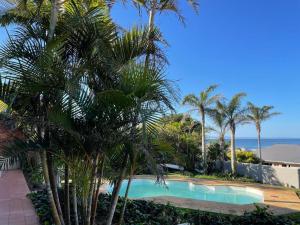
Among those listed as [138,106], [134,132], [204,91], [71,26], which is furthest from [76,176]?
[204,91]

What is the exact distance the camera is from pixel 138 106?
365 centimetres

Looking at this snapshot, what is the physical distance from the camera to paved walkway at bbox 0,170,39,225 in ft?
23.1

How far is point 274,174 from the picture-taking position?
18438mm

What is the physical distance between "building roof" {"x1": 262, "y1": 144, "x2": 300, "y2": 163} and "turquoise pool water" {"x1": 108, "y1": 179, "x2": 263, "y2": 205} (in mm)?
8697

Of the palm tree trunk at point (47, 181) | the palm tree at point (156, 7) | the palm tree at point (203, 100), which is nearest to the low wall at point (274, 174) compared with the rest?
the palm tree at point (203, 100)

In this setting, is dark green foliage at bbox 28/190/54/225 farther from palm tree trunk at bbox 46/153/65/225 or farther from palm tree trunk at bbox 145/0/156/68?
palm tree trunk at bbox 145/0/156/68

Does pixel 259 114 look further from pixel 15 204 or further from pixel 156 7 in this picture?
pixel 156 7

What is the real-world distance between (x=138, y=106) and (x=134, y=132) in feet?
1.66

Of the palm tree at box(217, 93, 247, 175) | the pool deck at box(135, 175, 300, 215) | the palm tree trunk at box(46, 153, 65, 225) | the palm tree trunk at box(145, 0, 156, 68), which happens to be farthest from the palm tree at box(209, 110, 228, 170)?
the palm tree trunk at box(46, 153, 65, 225)

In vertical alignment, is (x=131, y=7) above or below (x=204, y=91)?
below

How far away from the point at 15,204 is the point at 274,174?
15301mm

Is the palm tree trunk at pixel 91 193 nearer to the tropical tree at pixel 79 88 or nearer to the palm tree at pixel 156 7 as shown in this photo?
the tropical tree at pixel 79 88

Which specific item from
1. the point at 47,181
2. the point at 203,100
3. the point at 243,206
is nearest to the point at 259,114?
the point at 203,100

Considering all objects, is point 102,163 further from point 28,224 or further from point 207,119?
point 207,119
